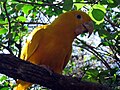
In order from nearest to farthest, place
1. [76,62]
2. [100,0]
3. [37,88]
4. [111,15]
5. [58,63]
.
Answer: [100,0]
[58,63]
[111,15]
[37,88]
[76,62]

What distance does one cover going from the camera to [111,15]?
383 centimetres

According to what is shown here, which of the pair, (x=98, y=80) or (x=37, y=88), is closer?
(x=98, y=80)

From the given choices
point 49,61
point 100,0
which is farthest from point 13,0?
point 100,0

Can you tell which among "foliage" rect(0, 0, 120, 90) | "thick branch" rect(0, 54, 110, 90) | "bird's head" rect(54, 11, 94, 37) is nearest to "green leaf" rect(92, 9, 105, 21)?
"foliage" rect(0, 0, 120, 90)

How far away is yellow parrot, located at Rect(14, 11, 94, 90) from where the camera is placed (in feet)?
9.17

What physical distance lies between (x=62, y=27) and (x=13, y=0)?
0.52 meters

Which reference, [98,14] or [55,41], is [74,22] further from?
[98,14]

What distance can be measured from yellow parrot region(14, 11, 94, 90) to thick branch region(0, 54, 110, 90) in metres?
0.51

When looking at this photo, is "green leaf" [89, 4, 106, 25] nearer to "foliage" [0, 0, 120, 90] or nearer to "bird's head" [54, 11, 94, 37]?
"foliage" [0, 0, 120, 90]

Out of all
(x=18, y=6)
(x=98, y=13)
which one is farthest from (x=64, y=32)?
(x=98, y=13)

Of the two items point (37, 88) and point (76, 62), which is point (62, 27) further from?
point (76, 62)

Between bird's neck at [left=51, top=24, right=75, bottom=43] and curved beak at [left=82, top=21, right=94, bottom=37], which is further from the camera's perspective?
bird's neck at [left=51, top=24, right=75, bottom=43]

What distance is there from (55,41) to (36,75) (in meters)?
0.69

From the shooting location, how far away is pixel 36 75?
216 centimetres
